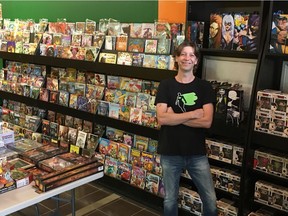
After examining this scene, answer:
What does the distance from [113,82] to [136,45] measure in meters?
0.57

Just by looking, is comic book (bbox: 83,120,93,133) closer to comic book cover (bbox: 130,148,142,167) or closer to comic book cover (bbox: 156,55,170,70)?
comic book cover (bbox: 130,148,142,167)

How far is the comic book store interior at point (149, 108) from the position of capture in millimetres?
2623

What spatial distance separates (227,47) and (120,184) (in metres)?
2.02

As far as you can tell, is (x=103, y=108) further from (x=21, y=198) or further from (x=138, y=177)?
(x=21, y=198)

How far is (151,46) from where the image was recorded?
3.54m

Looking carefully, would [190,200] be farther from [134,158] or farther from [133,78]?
[133,78]

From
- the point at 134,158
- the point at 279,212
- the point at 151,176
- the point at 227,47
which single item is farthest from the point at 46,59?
the point at 279,212

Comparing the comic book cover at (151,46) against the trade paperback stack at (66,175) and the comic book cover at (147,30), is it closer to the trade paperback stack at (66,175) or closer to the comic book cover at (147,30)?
the comic book cover at (147,30)

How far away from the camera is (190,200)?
10.9 feet

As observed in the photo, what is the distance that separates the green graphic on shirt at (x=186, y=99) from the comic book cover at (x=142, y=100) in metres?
0.97

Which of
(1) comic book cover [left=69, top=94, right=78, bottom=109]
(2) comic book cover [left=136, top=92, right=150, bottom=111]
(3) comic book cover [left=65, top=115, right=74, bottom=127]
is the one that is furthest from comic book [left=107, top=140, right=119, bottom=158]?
(3) comic book cover [left=65, top=115, right=74, bottom=127]

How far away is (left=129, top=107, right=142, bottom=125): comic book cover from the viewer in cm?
366

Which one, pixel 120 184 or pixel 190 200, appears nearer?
pixel 190 200

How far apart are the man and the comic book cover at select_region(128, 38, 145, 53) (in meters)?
1.00
